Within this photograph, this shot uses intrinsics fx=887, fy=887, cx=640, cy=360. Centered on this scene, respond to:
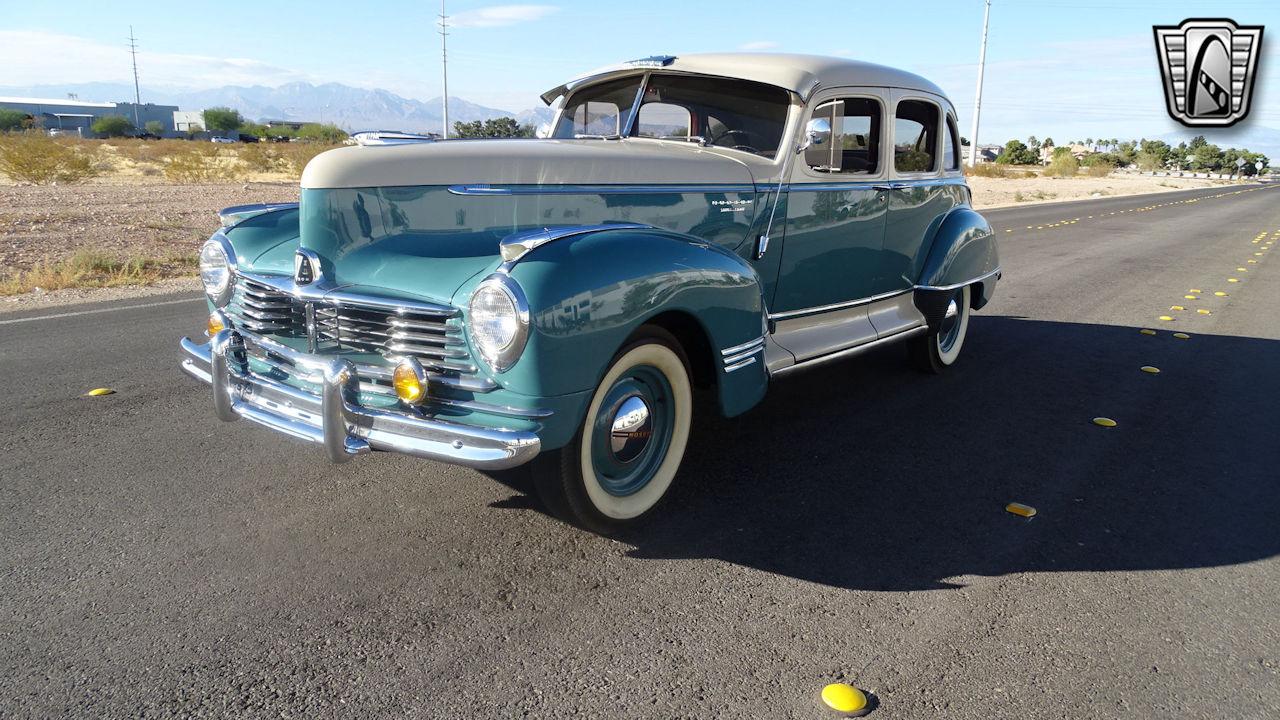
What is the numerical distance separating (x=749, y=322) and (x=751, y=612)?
49.9 inches

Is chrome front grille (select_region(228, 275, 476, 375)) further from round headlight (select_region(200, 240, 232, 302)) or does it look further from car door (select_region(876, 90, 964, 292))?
car door (select_region(876, 90, 964, 292))

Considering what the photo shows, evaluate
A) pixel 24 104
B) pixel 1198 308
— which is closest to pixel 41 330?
pixel 1198 308

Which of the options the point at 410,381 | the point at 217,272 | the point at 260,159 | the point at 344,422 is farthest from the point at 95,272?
the point at 260,159

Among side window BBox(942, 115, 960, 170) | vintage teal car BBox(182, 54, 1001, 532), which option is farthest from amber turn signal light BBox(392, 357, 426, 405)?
side window BBox(942, 115, 960, 170)

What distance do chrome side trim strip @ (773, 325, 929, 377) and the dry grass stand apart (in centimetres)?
744

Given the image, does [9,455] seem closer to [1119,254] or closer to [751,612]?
[751,612]

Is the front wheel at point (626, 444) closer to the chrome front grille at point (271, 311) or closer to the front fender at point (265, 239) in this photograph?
the chrome front grille at point (271, 311)

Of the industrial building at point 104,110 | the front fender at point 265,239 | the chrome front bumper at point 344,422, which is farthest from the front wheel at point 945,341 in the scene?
the industrial building at point 104,110

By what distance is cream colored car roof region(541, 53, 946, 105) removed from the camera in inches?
175

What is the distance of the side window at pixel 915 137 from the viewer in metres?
5.19

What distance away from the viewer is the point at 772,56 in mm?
4648

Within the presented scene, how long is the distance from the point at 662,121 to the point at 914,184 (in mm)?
1670

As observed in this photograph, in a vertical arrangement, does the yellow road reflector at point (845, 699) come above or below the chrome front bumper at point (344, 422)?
below

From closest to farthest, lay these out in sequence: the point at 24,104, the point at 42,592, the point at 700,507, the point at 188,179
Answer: the point at 42,592 → the point at 700,507 → the point at 188,179 → the point at 24,104
